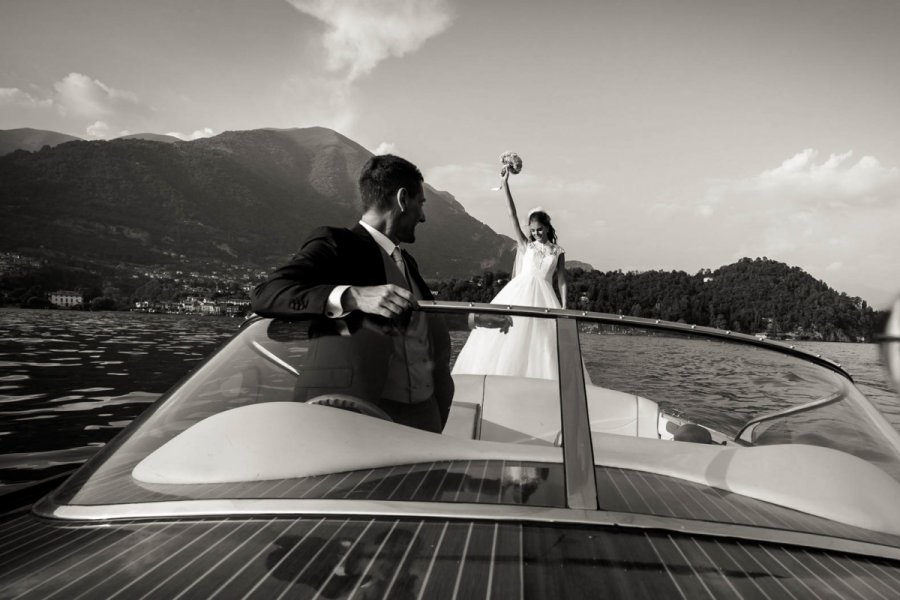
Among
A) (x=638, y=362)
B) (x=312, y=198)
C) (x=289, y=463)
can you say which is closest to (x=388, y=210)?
(x=638, y=362)

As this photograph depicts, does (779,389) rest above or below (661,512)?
above

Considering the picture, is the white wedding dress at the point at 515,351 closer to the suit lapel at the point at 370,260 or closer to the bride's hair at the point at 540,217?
the suit lapel at the point at 370,260

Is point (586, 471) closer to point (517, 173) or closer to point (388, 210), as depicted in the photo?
point (388, 210)

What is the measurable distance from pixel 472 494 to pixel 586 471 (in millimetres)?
247

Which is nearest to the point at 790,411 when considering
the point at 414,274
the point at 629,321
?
the point at 629,321

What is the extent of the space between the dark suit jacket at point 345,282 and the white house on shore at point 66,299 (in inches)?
2502

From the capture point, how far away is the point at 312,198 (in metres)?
186

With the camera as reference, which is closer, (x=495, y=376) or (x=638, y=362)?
(x=638, y=362)

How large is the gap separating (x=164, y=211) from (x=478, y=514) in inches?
5542

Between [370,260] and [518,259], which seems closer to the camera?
[370,260]

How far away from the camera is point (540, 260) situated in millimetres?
7668

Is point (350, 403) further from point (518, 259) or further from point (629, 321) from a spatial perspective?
point (518, 259)

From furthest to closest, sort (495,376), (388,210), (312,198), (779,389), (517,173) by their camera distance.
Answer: (312,198) → (517,173) → (388,210) → (495,376) → (779,389)

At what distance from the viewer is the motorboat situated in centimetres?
96
